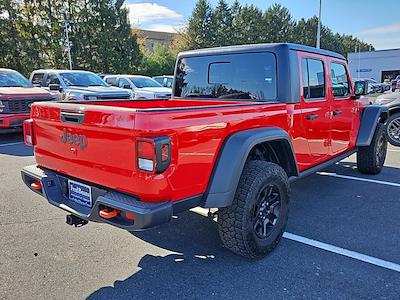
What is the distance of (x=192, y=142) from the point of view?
2.60 metres

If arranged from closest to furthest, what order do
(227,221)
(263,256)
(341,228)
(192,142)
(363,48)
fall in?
(192,142)
(227,221)
(263,256)
(341,228)
(363,48)

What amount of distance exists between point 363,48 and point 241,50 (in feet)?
365

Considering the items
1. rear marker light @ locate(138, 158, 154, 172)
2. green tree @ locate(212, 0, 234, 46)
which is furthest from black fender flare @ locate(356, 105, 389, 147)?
green tree @ locate(212, 0, 234, 46)

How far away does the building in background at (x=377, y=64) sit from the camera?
50.2 metres

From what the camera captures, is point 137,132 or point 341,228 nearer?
point 137,132

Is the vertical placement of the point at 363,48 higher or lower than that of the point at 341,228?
higher

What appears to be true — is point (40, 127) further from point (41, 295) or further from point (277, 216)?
point (277, 216)

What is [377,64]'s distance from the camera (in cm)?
5241

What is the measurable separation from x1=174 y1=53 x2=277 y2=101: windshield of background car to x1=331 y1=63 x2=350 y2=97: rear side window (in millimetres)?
1341

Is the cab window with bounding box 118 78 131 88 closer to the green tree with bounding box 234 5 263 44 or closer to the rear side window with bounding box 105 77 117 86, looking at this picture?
the rear side window with bounding box 105 77 117 86

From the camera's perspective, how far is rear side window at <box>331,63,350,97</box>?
466 centimetres

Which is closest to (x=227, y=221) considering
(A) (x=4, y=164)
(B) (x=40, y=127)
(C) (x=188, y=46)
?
(B) (x=40, y=127)

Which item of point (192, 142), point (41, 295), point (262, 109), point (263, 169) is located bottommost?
point (41, 295)

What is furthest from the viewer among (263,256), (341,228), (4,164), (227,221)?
(4,164)
